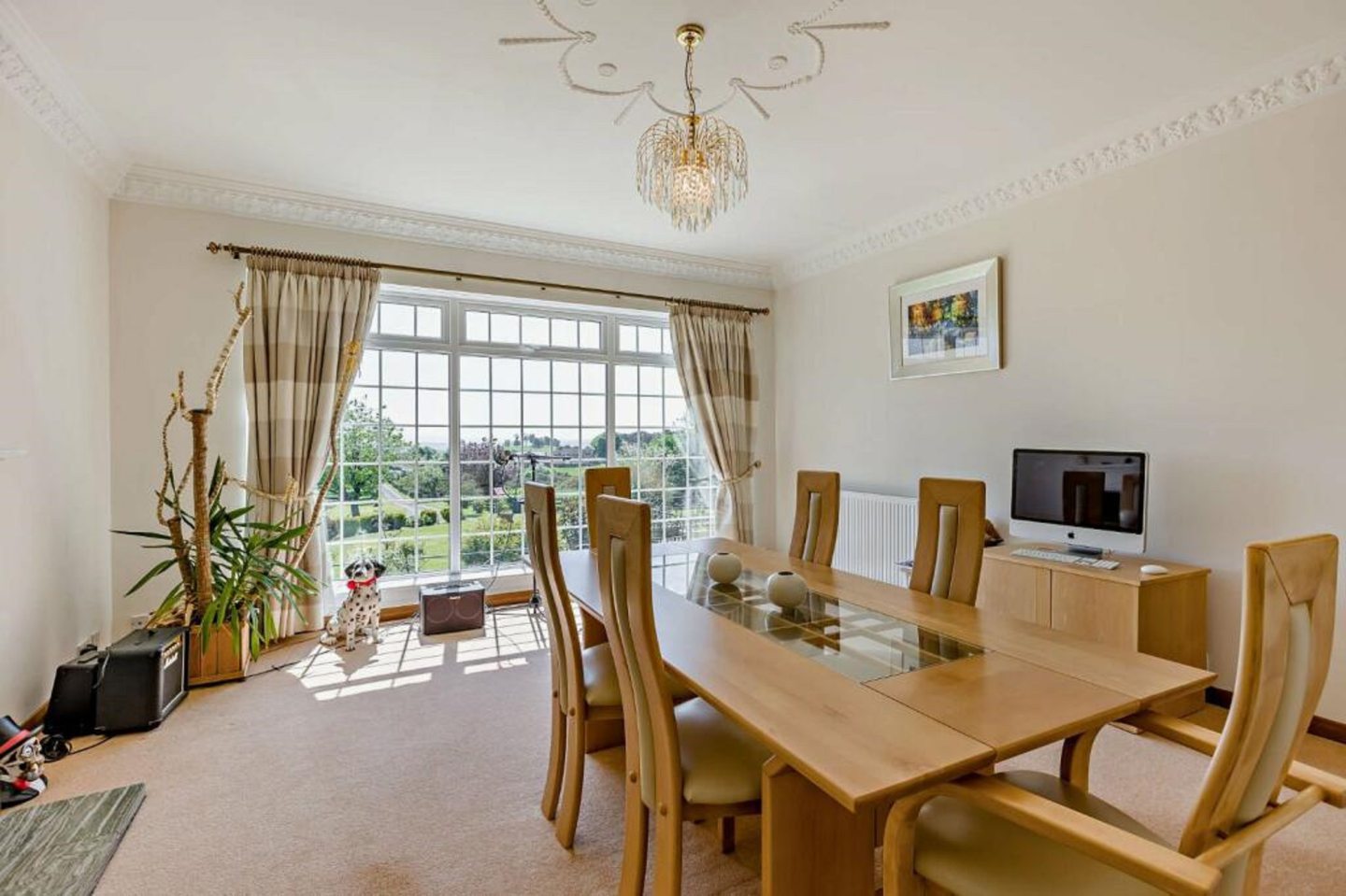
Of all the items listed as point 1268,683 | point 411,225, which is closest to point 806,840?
point 1268,683

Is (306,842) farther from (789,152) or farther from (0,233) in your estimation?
(789,152)

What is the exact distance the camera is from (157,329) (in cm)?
359

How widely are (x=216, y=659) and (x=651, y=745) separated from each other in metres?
2.84

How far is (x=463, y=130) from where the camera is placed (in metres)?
3.05

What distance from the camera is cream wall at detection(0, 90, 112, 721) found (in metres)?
2.49

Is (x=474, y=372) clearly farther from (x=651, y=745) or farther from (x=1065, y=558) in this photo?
(x=1065, y=558)

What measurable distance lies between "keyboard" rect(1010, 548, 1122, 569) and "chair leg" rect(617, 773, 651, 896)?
93.6 inches

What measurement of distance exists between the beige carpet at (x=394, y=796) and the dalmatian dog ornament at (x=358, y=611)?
21.8 inches

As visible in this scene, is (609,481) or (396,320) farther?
(396,320)

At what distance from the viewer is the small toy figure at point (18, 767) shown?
2154 mm

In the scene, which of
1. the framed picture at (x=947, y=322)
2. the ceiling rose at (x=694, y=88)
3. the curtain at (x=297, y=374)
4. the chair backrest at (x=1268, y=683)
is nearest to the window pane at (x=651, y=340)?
the framed picture at (x=947, y=322)

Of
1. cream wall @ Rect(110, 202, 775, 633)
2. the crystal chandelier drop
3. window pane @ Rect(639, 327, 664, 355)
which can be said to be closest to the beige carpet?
cream wall @ Rect(110, 202, 775, 633)

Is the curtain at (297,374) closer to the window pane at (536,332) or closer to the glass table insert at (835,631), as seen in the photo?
the window pane at (536,332)

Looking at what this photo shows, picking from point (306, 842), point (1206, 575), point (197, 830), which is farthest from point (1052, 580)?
point (197, 830)
